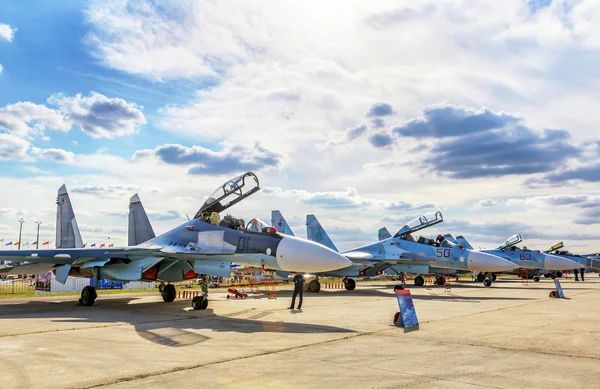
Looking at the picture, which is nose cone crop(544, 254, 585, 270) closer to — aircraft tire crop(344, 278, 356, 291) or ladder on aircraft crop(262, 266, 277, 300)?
aircraft tire crop(344, 278, 356, 291)

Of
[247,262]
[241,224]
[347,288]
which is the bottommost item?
[347,288]

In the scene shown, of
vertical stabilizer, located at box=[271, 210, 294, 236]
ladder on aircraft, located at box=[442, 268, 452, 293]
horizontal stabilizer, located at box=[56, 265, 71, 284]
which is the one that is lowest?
ladder on aircraft, located at box=[442, 268, 452, 293]

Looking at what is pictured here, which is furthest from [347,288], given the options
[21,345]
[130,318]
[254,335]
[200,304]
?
[21,345]

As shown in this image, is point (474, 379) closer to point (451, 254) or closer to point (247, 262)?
point (247, 262)

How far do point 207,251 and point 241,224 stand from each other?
1.22 metres

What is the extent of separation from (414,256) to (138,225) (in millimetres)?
12814

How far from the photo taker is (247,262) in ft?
39.8

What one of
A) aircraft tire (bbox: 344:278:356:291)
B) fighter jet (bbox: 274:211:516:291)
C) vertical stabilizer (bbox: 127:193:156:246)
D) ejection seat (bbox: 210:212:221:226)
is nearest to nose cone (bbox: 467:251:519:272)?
fighter jet (bbox: 274:211:516:291)

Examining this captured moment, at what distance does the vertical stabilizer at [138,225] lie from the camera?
19266 millimetres

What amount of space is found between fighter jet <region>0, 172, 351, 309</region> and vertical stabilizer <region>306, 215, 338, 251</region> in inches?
554

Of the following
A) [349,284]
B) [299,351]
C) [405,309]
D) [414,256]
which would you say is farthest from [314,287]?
[299,351]

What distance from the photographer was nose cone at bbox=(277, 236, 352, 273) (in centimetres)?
1048

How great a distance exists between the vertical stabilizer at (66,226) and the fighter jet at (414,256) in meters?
10.9

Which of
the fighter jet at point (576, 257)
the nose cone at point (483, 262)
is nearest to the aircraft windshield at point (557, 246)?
the fighter jet at point (576, 257)
